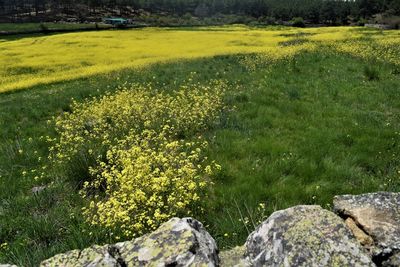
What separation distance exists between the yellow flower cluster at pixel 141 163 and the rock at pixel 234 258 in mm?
1235

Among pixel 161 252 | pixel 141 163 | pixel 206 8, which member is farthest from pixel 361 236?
pixel 206 8

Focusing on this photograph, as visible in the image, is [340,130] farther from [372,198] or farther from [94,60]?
[94,60]

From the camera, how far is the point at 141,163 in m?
6.74

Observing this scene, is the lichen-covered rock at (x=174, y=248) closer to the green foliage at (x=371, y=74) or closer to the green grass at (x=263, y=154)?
the green grass at (x=263, y=154)

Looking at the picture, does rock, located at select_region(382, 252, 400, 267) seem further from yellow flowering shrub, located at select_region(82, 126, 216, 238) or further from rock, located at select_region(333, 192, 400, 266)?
yellow flowering shrub, located at select_region(82, 126, 216, 238)

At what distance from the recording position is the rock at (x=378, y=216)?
3.79 m

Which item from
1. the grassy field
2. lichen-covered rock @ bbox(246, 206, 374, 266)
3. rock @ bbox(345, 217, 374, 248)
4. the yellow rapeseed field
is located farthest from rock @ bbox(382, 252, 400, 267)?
the yellow rapeseed field

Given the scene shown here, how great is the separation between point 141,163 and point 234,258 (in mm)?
3043

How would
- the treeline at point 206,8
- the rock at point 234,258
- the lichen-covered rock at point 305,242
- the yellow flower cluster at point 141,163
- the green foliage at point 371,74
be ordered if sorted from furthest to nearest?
1. the treeline at point 206,8
2. the green foliage at point 371,74
3. the yellow flower cluster at point 141,163
4. the rock at point 234,258
5. the lichen-covered rock at point 305,242

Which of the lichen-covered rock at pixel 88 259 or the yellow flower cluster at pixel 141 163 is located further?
the yellow flower cluster at pixel 141 163

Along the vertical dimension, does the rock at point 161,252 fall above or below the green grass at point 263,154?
above

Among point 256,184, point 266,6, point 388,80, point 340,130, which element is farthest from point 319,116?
point 266,6

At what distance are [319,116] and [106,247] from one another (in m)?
8.60

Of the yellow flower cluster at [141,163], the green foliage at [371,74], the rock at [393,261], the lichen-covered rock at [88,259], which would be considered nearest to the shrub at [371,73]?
the green foliage at [371,74]
